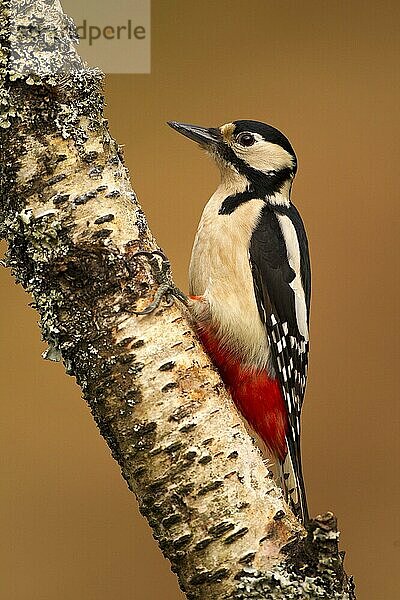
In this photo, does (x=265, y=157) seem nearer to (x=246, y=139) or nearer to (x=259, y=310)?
(x=246, y=139)

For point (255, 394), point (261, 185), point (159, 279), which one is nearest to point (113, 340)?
point (159, 279)

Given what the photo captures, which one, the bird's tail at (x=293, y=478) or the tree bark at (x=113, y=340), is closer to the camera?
the tree bark at (x=113, y=340)

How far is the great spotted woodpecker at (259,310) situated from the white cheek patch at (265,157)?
22 mm

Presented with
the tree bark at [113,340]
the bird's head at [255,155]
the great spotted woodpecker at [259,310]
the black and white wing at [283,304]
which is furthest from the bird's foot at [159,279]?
the bird's head at [255,155]

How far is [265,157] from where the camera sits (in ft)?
4.81

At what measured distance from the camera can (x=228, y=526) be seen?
94 cm

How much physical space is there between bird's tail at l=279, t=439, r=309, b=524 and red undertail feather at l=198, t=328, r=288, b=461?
30 mm

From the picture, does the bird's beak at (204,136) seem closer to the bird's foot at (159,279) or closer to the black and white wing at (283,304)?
the black and white wing at (283,304)

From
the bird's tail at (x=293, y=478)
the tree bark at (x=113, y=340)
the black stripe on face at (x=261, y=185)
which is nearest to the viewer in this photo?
the tree bark at (x=113, y=340)

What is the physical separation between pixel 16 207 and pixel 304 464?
1295 mm

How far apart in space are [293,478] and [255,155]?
1.70 feet

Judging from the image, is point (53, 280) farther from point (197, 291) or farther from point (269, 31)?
point (269, 31)

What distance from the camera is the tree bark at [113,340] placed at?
938 mm

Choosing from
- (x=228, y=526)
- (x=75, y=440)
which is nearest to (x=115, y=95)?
(x=75, y=440)
